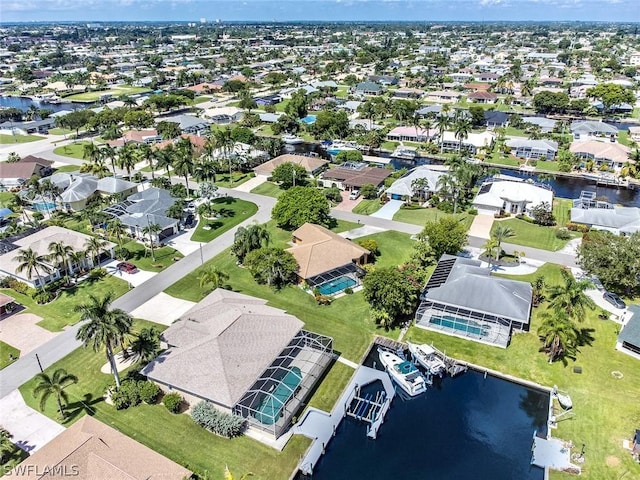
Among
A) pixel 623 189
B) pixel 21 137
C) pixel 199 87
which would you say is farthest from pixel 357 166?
pixel 199 87

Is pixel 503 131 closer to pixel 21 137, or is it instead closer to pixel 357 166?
pixel 357 166

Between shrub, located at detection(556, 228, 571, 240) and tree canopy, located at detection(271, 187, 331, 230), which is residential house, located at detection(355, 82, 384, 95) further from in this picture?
shrub, located at detection(556, 228, 571, 240)

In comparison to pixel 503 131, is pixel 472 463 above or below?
below

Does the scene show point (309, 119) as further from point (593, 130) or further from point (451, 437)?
point (451, 437)

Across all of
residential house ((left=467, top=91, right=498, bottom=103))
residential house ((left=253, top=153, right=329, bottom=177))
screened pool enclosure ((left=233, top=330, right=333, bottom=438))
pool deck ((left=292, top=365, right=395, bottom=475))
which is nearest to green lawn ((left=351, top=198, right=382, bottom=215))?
residential house ((left=253, top=153, right=329, bottom=177))

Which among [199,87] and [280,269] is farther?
[199,87]
